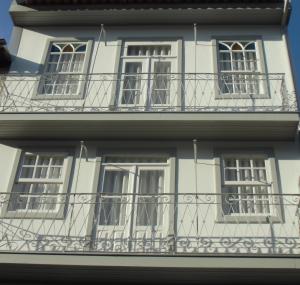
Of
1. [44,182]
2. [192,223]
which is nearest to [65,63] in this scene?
[44,182]

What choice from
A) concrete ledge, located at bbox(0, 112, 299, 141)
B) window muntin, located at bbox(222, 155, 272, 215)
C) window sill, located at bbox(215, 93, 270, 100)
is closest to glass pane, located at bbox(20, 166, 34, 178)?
concrete ledge, located at bbox(0, 112, 299, 141)

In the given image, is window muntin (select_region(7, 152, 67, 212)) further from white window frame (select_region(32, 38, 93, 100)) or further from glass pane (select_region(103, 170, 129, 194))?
white window frame (select_region(32, 38, 93, 100))

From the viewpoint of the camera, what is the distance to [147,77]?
40.7 feet

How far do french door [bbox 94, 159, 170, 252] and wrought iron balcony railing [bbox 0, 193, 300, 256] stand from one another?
0.07 ft

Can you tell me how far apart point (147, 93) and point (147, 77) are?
0.53 m

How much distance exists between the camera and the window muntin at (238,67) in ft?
39.8

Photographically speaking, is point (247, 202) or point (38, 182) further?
point (38, 182)

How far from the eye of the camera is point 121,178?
36.7 ft

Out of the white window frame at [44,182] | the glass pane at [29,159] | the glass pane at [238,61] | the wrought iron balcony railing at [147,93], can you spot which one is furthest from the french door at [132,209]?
the glass pane at [238,61]

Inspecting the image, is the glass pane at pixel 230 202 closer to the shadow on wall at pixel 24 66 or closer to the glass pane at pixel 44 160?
the glass pane at pixel 44 160

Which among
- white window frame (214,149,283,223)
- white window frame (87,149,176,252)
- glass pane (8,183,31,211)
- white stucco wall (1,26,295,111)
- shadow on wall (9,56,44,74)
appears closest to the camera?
white window frame (214,149,283,223)

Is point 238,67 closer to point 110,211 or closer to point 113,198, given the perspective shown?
point 113,198

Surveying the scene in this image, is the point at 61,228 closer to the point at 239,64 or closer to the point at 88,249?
the point at 88,249

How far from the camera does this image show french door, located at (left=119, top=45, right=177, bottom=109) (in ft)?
39.5
